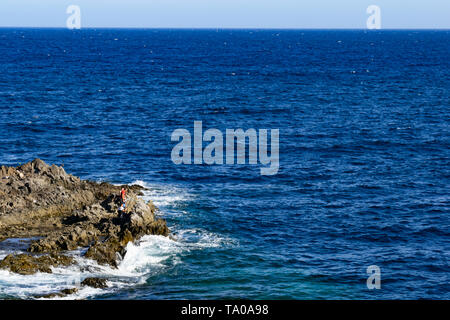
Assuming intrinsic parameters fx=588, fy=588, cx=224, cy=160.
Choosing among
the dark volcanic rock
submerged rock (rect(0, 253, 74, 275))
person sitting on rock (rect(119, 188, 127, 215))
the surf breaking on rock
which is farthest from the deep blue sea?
person sitting on rock (rect(119, 188, 127, 215))

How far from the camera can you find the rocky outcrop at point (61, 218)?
4828 cm

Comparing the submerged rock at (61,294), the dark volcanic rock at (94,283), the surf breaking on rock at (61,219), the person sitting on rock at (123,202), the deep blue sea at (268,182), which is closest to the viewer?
the submerged rock at (61,294)

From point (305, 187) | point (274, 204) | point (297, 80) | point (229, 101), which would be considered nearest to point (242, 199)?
point (274, 204)

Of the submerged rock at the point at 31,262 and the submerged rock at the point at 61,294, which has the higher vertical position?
the submerged rock at the point at 31,262

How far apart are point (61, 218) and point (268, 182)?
1106 inches

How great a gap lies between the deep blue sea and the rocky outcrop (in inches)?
64.4

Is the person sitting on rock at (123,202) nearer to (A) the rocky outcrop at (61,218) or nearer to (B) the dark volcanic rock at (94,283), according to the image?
(A) the rocky outcrop at (61,218)

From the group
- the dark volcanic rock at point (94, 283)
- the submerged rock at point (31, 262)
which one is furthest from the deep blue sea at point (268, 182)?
the submerged rock at point (31, 262)

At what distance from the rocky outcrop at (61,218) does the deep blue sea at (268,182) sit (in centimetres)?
164

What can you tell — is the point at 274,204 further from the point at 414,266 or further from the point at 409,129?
the point at 409,129
